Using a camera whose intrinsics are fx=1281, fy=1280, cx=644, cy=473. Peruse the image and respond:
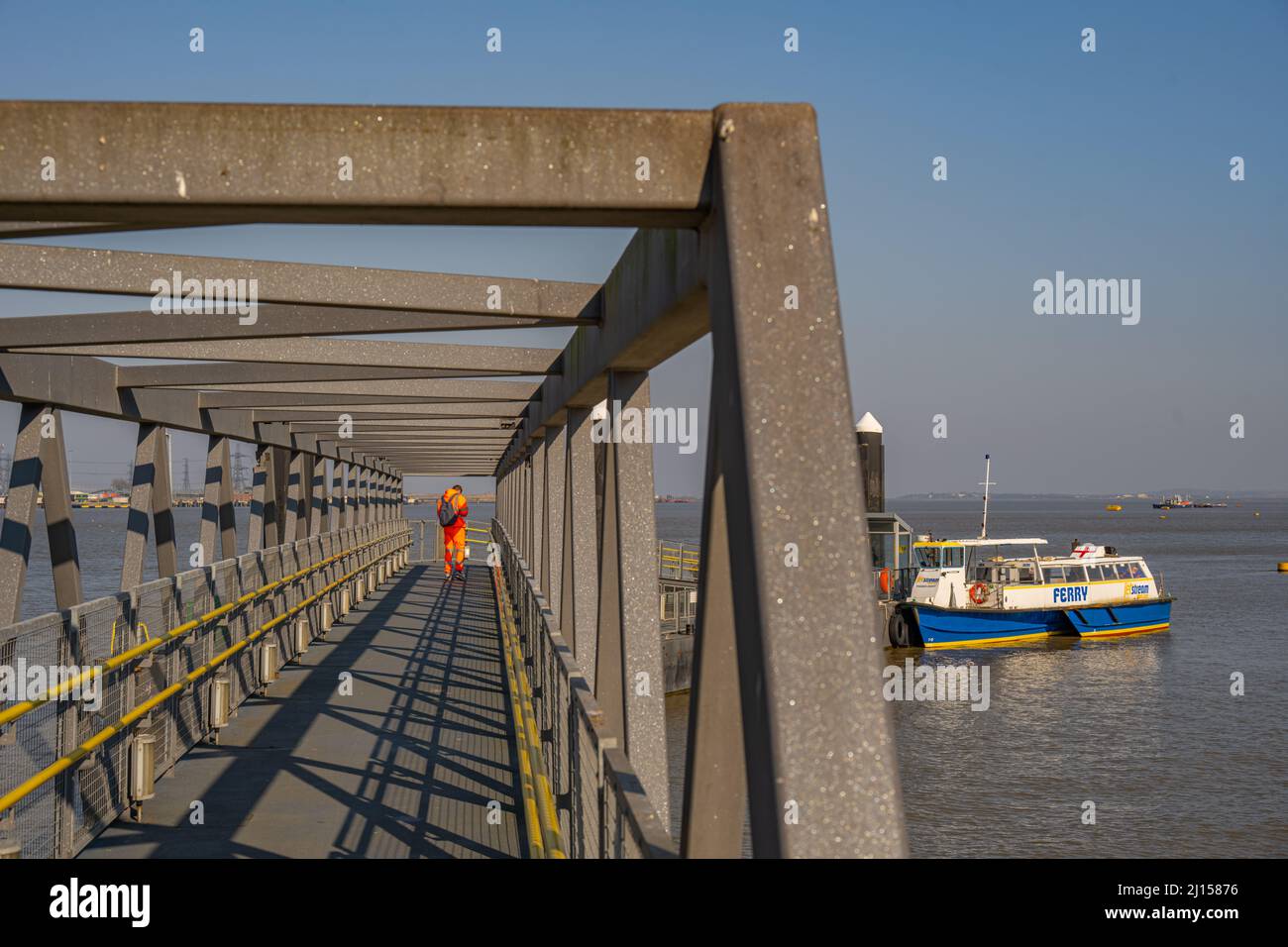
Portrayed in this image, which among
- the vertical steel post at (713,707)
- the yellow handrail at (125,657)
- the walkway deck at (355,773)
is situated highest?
the vertical steel post at (713,707)

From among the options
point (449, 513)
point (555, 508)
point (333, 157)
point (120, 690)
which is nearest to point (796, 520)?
point (333, 157)

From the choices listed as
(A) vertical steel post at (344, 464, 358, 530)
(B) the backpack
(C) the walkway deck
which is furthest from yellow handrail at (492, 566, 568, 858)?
(A) vertical steel post at (344, 464, 358, 530)

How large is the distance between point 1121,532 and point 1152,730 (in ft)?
430

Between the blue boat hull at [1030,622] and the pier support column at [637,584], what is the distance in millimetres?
37380

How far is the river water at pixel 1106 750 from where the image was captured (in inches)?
861

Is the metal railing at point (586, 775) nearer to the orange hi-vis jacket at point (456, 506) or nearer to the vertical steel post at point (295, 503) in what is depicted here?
the vertical steel post at point (295, 503)

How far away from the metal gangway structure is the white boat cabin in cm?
2969

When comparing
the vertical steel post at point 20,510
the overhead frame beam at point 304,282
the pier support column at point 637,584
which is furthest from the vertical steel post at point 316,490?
the pier support column at point 637,584

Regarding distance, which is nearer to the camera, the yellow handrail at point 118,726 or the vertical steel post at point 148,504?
the yellow handrail at point 118,726

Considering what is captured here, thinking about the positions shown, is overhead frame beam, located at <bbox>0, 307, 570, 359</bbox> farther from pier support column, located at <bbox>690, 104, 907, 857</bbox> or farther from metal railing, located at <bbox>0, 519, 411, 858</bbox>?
pier support column, located at <bbox>690, 104, 907, 857</bbox>

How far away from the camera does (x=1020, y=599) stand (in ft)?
152

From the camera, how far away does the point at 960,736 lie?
97.6ft

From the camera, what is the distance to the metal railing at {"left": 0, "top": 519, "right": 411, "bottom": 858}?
7.30 m

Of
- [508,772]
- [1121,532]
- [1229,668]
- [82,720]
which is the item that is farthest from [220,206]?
[1121,532]
